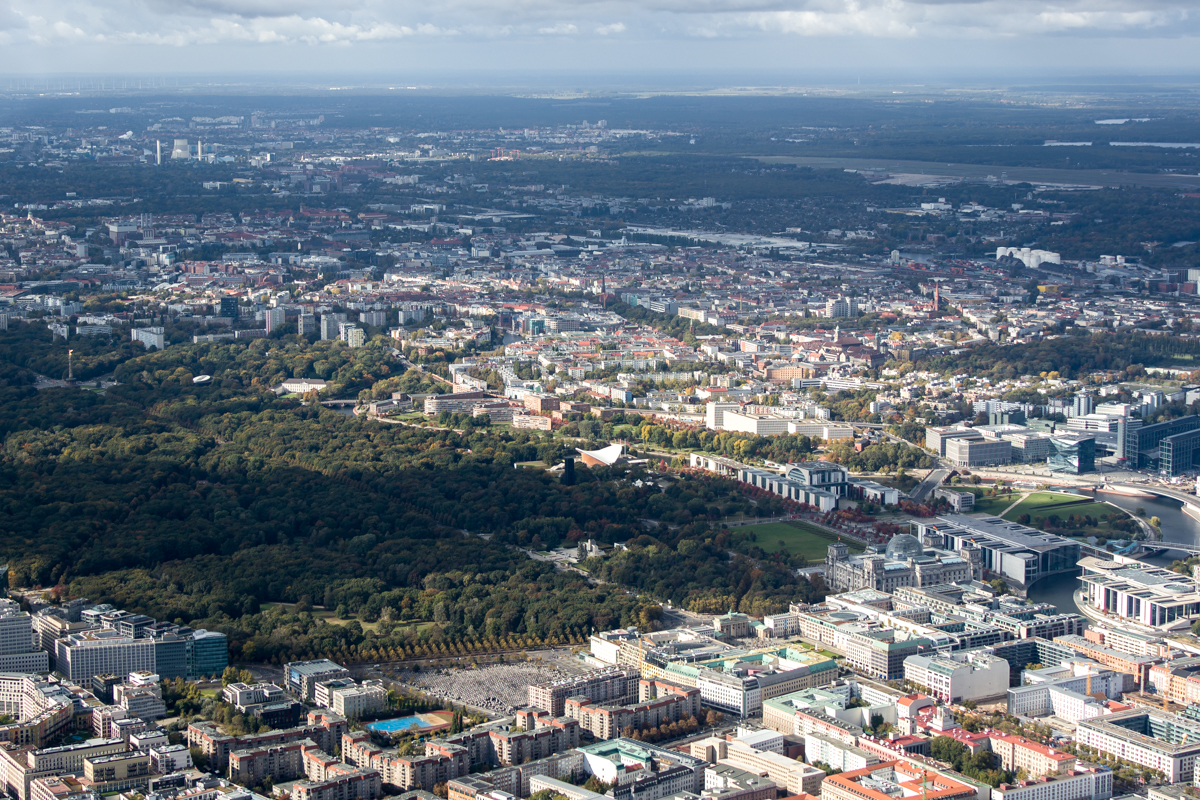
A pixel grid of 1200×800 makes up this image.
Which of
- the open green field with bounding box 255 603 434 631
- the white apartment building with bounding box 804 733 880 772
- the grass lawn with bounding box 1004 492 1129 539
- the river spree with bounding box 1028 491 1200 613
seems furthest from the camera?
the grass lawn with bounding box 1004 492 1129 539

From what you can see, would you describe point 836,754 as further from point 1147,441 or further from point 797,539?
point 1147,441

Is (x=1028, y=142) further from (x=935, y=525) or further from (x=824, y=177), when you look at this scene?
(x=935, y=525)

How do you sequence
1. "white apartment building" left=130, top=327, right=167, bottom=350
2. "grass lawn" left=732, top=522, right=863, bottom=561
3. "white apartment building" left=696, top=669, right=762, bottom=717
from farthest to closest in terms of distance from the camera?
"white apartment building" left=130, top=327, right=167, bottom=350, "grass lawn" left=732, top=522, right=863, bottom=561, "white apartment building" left=696, top=669, right=762, bottom=717

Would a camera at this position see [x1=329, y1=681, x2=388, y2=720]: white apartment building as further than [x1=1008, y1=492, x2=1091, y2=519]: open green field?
No

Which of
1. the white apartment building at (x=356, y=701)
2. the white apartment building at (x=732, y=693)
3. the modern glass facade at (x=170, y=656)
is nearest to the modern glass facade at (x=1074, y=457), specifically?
the white apartment building at (x=732, y=693)

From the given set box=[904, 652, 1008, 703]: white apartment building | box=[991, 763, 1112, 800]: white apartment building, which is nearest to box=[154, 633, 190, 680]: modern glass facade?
box=[904, 652, 1008, 703]: white apartment building

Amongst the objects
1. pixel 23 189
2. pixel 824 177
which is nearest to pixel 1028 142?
pixel 824 177

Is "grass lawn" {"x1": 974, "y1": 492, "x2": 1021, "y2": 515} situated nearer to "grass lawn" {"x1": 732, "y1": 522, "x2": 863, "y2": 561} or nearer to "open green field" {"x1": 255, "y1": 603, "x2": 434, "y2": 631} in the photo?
"grass lawn" {"x1": 732, "y1": 522, "x2": 863, "y2": 561}
